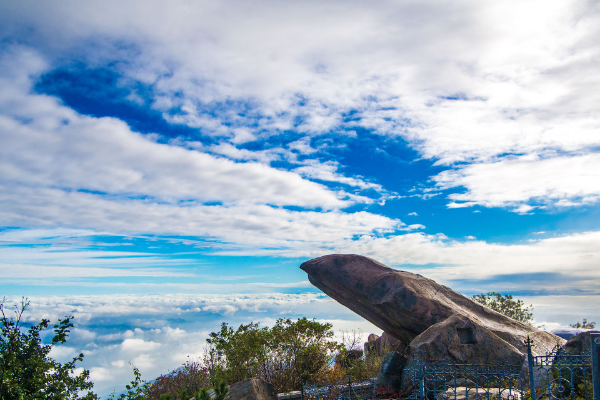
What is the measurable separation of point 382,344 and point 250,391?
12.2 metres

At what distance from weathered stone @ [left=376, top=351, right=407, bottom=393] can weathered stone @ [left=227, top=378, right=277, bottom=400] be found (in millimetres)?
3492

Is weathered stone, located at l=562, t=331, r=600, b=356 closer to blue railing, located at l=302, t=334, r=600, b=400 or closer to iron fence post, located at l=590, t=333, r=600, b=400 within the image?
blue railing, located at l=302, t=334, r=600, b=400

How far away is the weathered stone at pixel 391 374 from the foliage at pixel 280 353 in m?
2.09

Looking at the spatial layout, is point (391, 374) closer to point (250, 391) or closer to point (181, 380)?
point (250, 391)

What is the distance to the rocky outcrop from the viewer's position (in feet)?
67.1

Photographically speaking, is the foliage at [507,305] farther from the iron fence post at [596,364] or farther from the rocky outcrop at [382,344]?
the iron fence post at [596,364]

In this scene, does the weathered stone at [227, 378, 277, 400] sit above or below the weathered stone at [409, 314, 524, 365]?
below

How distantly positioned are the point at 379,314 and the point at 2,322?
1324 cm

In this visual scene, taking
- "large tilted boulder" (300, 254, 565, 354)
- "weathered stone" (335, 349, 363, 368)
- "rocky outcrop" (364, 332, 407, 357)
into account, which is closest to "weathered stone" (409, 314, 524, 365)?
"large tilted boulder" (300, 254, 565, 354)

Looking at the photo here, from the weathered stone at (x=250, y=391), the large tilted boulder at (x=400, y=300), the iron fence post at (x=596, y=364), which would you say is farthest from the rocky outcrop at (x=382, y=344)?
the iron fence post at (x=596, y=364)

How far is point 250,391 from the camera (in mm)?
12164

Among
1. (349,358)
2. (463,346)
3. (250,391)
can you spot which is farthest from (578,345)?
(349,358)

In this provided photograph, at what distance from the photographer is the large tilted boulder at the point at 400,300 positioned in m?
16.5

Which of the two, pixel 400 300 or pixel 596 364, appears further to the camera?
pixel 400 300
